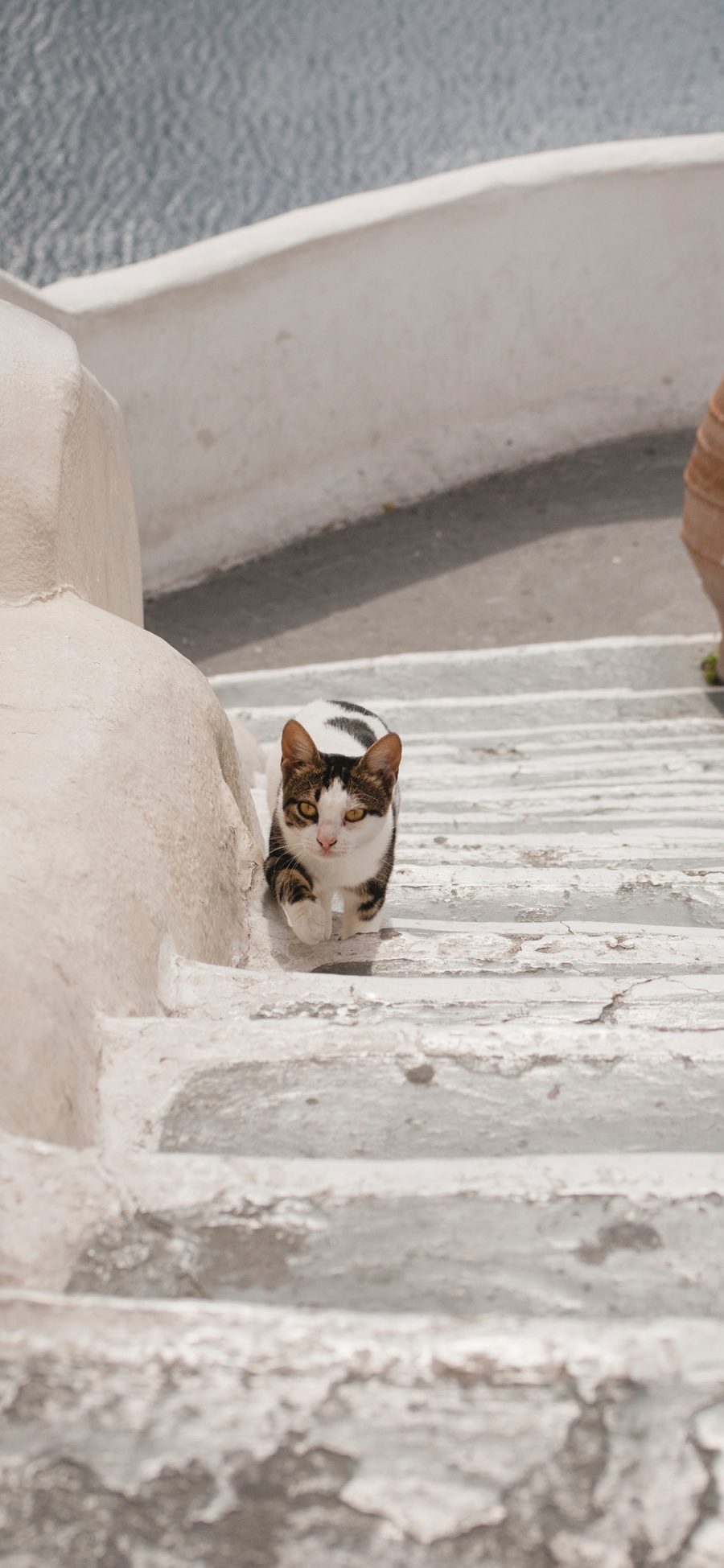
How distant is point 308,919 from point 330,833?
0.15 m

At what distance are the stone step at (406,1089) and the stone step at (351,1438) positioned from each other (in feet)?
1.08

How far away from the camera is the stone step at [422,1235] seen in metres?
1.13

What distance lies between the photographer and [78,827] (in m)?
1.76

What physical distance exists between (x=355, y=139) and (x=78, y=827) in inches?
278

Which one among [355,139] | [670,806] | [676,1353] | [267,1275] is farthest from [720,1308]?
[355,139]

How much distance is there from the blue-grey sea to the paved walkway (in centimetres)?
197

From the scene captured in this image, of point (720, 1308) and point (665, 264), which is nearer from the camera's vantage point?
point (720, 1308)

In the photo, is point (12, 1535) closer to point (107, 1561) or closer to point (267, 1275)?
point (107, 1561)

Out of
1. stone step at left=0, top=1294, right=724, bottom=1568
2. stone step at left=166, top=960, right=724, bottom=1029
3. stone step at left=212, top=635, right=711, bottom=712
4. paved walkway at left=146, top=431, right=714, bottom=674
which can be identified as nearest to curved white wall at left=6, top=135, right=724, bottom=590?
paved walkway at left=146, top=431, right=714, bottom=674

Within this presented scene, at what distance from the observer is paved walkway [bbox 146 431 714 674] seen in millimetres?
5609

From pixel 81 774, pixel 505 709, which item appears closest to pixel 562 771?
pixel 505 709

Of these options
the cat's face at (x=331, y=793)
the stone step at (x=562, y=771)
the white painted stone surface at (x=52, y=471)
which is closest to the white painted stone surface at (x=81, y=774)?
the white painted stone surface at (x=52, y=471)

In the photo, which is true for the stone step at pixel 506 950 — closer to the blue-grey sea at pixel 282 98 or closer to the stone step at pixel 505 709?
the stone step at pixel 505 709

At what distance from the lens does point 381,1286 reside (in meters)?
1.14
